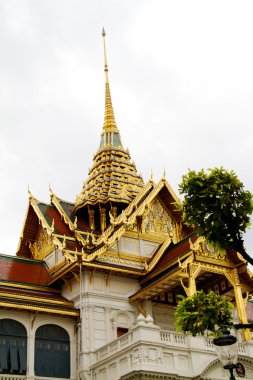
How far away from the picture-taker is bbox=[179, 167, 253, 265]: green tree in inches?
492

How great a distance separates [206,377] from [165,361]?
1632mm

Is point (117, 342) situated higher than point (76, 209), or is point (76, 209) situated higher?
point (76, 209)

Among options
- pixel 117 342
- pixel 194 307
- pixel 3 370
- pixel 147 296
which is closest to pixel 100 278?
pixel 147 296

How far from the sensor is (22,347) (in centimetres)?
2272

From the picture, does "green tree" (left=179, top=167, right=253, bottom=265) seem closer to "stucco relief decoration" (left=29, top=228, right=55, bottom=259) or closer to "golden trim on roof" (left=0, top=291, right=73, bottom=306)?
"golden trim on roof" (left=0, top=291, right=73, bottom=306)

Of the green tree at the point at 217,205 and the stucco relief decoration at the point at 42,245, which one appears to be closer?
the green tree at the point at 217,205

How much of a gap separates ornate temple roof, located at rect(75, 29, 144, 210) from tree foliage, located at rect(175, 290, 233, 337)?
682 inches

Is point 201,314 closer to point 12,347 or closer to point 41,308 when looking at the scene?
point 41,308

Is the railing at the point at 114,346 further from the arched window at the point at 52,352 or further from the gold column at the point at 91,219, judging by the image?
the gold column at the point at 91,219

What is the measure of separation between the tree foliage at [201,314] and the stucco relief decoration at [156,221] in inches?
582

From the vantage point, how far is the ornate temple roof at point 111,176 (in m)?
A: 31.1

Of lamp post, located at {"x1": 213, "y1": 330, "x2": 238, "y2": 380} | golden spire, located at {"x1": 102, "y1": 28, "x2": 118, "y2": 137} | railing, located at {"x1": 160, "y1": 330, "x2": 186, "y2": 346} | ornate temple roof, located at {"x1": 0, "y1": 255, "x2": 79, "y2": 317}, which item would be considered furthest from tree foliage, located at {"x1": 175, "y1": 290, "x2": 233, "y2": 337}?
golden spire, located at {"x1": 102, "y1": 28, "x2": 118, "y2": 137}

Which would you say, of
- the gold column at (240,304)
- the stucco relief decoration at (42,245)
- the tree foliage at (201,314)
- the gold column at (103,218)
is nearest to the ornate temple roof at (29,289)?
the stucco relief decoration at (42,245)

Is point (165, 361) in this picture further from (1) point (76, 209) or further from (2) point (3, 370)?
(1) point (76, 209)
